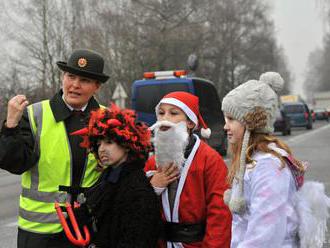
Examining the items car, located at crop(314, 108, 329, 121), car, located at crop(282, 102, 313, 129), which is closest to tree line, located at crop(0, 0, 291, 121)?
car, located at crop(282, 102, 313, 129)

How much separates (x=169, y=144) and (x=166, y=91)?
36.6 feet

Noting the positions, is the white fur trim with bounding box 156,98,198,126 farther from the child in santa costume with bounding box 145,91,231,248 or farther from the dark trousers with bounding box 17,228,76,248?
the dark trousers with bounding box 17,228,76,248

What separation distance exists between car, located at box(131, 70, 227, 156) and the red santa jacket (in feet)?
34.8

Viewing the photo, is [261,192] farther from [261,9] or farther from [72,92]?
[261,9]

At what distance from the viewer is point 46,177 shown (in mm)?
2887

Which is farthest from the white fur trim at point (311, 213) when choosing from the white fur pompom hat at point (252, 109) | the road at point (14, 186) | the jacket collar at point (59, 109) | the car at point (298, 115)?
the car at point (298, 115)

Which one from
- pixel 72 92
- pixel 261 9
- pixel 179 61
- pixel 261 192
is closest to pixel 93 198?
pixel 72 92

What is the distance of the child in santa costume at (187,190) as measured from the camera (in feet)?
9.64

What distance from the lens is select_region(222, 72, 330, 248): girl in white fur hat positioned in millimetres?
2416

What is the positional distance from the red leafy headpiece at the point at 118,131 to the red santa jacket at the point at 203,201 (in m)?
0.27

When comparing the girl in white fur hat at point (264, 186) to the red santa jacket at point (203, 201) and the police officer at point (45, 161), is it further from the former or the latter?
the police officer at point (45, 161)

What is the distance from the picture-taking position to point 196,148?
3.10 meters

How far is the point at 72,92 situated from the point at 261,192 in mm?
1201

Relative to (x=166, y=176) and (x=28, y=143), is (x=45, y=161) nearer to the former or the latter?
(x=28, y=143)
